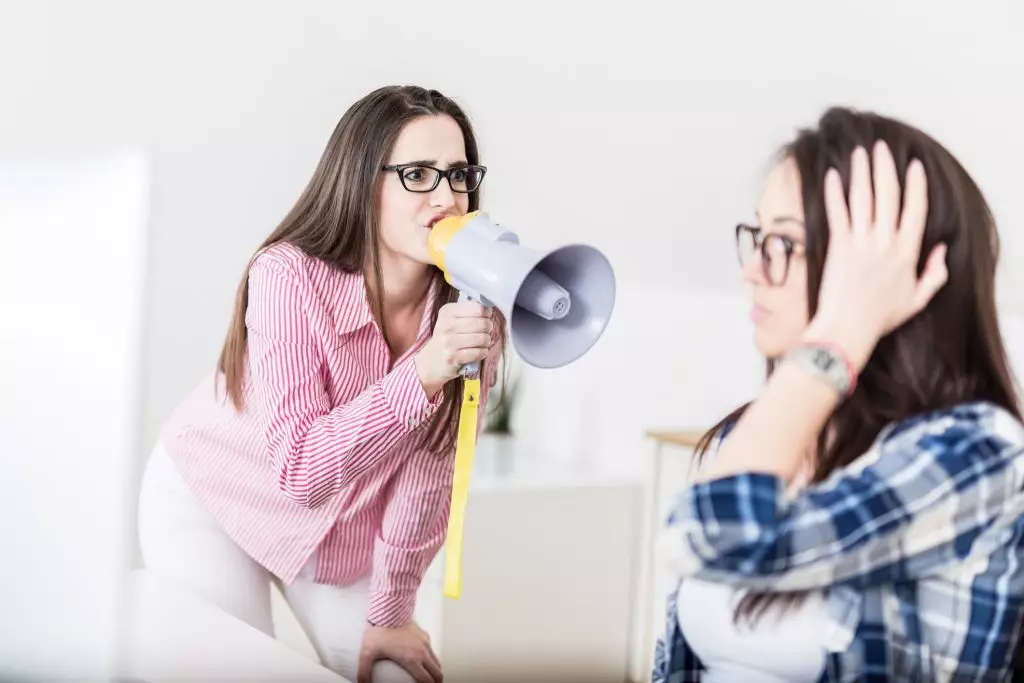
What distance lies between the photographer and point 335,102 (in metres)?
2.23

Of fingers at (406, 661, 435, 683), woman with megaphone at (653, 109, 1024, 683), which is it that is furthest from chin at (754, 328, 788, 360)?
fingers at (406, 661, 435, 683)

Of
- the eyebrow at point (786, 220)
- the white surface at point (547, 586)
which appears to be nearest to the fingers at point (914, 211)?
the eyebrow at point (786, 220)

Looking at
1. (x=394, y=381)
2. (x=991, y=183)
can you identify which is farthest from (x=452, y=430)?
(x=991, y=183)

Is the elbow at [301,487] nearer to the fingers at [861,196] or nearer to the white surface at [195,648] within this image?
the white surface at [195,648]

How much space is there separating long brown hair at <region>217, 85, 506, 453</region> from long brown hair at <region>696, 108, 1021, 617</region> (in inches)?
24.2

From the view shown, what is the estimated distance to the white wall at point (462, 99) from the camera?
6.84 feet

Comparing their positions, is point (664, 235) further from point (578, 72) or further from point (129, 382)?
point (129, 382)

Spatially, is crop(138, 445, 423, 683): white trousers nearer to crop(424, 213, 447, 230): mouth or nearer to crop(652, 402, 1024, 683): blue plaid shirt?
crop(424, 213, 447, 230): mouth

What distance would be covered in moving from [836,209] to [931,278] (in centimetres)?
12

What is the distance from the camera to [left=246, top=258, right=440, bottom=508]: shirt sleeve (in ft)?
5.24

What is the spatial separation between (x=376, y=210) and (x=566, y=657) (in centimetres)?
145

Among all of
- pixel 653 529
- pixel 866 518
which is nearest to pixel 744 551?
pixel 866 518

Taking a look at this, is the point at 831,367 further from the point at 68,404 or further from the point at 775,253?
the point at 68,404

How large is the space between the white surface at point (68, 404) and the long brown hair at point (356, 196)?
0.86 ft
